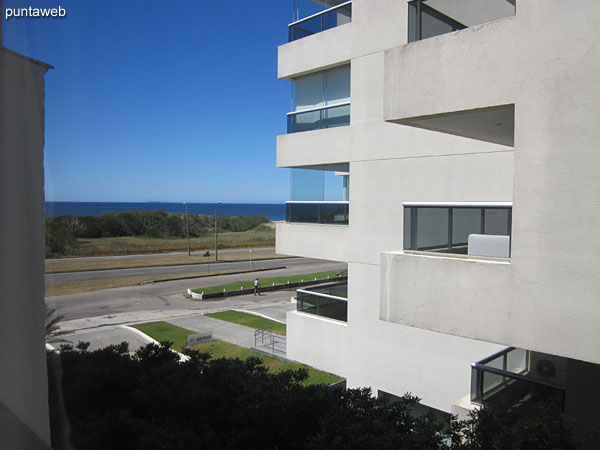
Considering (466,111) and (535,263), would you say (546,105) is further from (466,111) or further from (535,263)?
(535,263)

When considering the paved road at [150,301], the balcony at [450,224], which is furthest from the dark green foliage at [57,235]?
the paved road at [150,301]

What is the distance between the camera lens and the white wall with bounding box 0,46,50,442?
3.37 metres

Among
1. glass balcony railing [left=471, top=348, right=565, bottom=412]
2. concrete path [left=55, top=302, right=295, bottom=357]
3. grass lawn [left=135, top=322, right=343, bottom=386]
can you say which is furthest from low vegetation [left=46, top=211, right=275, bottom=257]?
glass balcony railing [left=471, top=348, right=565, bottom=412]

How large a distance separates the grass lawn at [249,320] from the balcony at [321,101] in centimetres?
1161

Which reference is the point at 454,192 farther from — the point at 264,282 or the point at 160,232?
the point at 160,232

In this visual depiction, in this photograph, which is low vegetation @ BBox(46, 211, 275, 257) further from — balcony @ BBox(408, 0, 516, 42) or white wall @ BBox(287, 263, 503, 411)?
balcony @ BBox(408, 0, 516, 42)

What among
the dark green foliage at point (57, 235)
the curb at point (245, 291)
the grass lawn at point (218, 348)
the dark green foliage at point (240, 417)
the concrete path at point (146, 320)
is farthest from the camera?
the curb at point (245, 291)

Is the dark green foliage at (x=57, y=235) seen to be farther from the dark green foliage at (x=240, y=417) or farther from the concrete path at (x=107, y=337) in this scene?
the concrete path at (x=107, y=337)

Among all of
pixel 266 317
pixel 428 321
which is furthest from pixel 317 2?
pixel 266 317

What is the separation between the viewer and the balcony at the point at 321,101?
34.6 feet

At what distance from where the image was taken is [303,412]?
4508mm

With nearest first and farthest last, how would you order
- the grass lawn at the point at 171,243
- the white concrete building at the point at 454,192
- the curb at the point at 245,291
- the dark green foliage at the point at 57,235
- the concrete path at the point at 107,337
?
the white concrete building at the point at 454,192 → the dark green foliage at the point at 57,235 → the concrete path at the point at 107,337 → the curb at the point at 245,291 → the grass lawn at the point at 171,243

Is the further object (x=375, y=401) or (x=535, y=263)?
(x=375, y=401)

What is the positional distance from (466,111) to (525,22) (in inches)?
33.4
